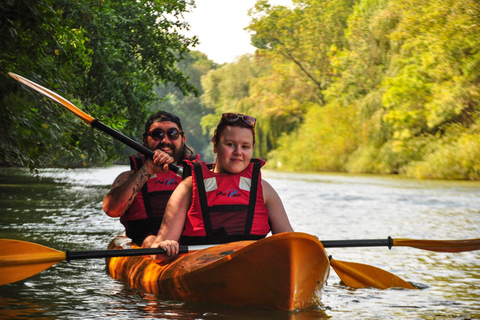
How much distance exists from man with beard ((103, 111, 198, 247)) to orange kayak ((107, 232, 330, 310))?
80cm

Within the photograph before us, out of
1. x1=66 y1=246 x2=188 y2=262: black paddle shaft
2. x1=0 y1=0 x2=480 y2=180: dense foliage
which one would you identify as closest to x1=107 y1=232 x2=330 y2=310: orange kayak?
x1=66 y1=246 x2=188 y2=262: black paddle shaft

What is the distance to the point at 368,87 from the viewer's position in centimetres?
2928

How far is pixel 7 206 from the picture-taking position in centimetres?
1212

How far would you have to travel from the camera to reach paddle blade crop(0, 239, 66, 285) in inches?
176

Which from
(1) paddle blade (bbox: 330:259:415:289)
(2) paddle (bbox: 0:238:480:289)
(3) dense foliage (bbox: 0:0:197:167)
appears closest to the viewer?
(2) paddle (bbox: 0:238:480:289)

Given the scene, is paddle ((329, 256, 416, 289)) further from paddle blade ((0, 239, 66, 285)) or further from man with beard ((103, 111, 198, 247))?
paddle blade ((0, 239, 66, 285))

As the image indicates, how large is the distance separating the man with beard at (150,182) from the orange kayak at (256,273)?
0.80 m

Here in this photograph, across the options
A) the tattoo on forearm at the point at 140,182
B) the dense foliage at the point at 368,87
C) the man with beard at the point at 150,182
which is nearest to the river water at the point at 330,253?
the man with beard at the point at 150,182

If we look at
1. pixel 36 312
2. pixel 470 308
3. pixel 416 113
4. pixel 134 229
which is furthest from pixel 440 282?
pixel 416 113

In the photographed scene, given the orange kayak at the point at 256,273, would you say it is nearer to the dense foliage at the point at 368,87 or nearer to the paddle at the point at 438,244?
the paddle at the point at 438,244

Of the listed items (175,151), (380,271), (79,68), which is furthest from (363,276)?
(79,68)

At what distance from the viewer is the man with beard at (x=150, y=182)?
199 inches

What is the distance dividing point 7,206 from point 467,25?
47.7ft

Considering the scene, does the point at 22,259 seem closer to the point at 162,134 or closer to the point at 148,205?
the point at 148,205
